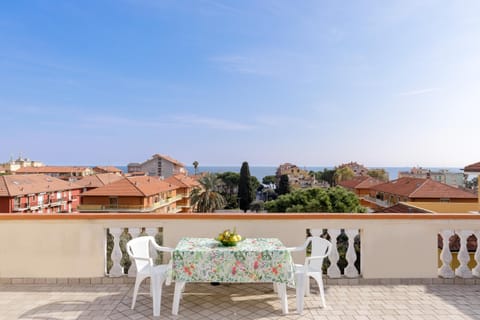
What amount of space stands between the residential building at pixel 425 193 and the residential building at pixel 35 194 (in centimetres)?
3628

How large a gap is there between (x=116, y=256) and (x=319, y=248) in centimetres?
250

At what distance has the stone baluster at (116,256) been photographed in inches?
139

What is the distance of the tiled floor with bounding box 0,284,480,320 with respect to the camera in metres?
2.74

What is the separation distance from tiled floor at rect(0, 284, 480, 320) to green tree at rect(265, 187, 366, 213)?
59.2 feet

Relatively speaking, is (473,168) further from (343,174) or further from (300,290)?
(343,174)

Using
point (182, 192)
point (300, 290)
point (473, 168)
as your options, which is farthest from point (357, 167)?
point (300, 290)

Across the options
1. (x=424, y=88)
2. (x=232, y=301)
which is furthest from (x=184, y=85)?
(x=232, y=301)

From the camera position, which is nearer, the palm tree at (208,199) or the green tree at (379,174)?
the palm tree at (208,199)

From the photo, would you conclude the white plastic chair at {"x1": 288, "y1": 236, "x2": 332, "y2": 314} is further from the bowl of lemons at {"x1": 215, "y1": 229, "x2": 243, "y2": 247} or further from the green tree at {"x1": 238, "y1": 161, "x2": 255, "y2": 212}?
the green tree at {"x1": 238, "y1": 161, "x2": 255, "y2": 212}

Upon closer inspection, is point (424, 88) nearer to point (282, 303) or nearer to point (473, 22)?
point (473, 22)

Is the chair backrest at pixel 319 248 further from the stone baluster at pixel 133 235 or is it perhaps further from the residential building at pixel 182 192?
the residential building at pixel 182 192

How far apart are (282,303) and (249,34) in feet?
31.3

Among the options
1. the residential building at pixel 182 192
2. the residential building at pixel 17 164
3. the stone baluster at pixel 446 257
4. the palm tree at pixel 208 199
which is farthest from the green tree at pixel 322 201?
the residential building at pixel 17 164

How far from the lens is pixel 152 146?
6912 centimetres
